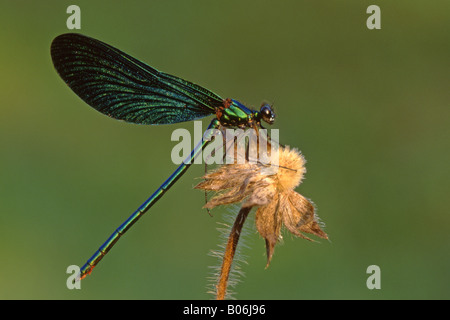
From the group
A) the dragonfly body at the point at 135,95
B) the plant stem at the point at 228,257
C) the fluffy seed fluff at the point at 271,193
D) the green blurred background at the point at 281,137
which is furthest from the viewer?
the green blurred background at the point at 281,137

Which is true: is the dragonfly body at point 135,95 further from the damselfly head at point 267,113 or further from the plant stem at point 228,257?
the plant stem at point 228,257

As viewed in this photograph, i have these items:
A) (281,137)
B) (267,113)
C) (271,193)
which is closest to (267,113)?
(267,113)

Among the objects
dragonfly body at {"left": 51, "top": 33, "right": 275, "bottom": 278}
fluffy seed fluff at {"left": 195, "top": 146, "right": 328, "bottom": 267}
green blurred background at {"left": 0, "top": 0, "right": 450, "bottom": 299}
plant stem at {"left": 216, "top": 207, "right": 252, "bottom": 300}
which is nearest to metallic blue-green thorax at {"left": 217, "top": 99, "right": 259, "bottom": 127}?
dragonfly body at {"left": 51, "top": 33, "right": 275, "bottom": 278}

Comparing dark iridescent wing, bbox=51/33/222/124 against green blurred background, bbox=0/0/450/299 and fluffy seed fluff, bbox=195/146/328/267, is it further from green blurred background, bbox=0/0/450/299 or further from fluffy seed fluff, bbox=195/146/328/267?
green blurred background, bbox=0/0/450/299

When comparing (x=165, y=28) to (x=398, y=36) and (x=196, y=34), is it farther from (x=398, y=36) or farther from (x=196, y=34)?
(x=398, y=36)

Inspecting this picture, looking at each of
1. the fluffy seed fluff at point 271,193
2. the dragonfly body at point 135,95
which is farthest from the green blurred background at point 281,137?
the fluffy seed fluff at point 271,193

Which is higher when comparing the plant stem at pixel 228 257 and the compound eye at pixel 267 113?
the compound eye at pixel 267 113
